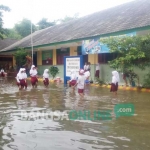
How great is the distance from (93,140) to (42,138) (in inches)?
40.3

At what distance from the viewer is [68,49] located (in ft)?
78.3

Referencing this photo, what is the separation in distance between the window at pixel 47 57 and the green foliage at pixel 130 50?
1242 centimetres

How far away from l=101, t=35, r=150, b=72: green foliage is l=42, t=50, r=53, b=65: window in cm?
1242

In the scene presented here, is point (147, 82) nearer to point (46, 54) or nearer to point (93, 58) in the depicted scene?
point (93, 58)

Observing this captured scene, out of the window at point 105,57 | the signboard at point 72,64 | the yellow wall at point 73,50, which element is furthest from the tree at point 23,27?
the signboard at point 72,64

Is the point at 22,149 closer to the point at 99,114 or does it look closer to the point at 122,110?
the point at 99,114

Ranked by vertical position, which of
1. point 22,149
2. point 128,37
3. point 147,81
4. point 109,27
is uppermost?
point 109,27

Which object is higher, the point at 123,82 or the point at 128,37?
the point at 128,37

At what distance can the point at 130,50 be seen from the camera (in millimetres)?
14117

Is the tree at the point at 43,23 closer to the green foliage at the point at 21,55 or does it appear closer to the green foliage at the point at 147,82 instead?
the green foliage at the point at 21,55

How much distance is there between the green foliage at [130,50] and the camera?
45.4 ft

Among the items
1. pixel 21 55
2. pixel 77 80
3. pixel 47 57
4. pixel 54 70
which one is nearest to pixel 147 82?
pixel 77 80

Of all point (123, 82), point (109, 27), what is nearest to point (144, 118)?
point (123, 82)

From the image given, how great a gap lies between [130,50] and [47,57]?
47.4ft
